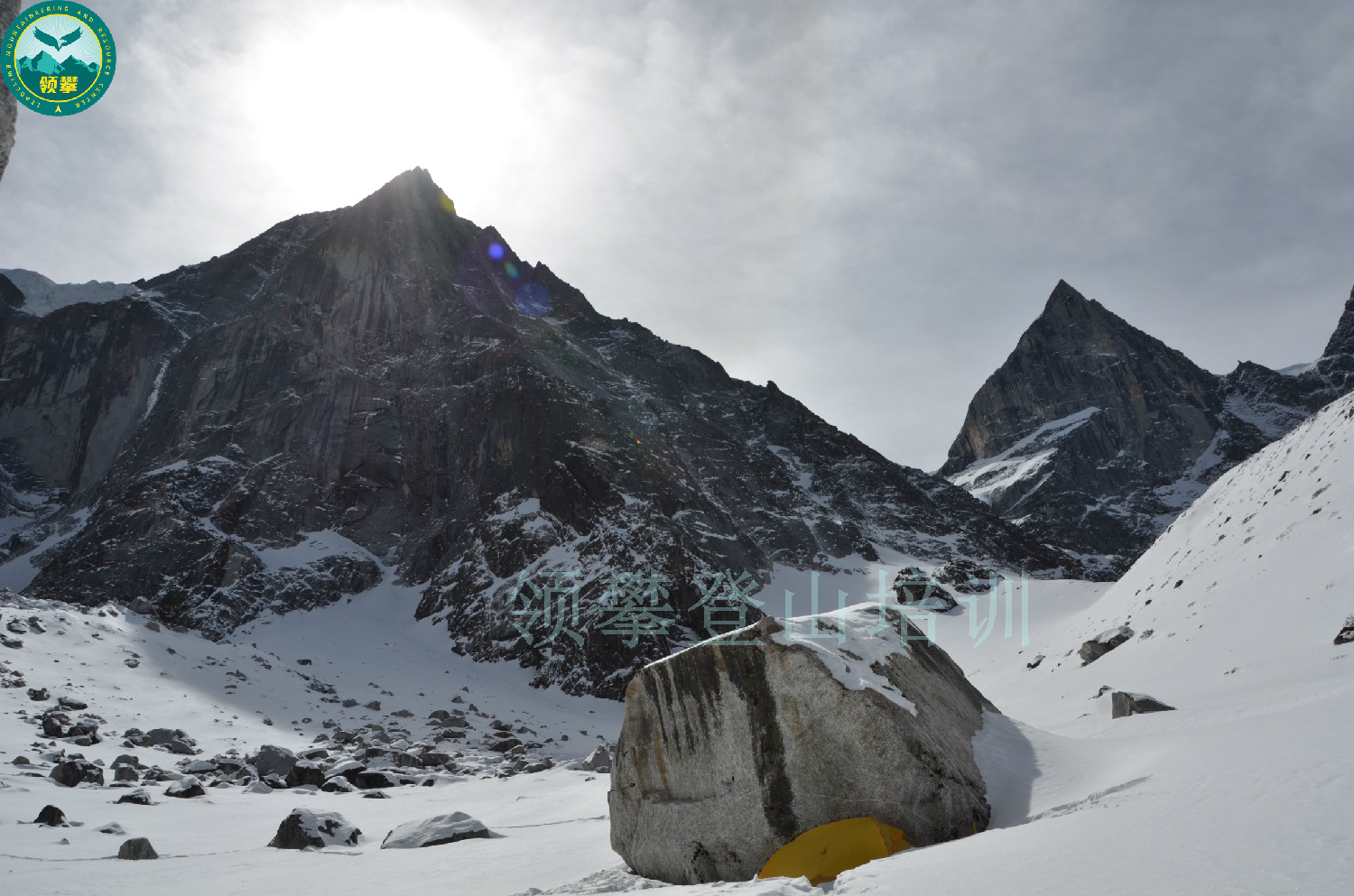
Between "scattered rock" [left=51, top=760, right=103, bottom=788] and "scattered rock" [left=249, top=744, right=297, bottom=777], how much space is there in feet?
15.4

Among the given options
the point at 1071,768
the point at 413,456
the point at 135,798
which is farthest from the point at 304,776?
the point at 413,456

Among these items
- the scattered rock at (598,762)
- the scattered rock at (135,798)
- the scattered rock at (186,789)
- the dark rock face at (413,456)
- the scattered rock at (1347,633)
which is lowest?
the scattered rock at (598,762)

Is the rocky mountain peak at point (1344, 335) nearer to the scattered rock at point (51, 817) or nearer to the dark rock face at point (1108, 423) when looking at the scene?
the dark rock face at point (1108, 423)

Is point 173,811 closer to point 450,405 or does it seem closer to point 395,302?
point 450,405

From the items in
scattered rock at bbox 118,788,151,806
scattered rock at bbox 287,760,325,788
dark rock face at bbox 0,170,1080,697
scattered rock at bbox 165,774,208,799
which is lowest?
scattered rock at bbox 287,760,325,788

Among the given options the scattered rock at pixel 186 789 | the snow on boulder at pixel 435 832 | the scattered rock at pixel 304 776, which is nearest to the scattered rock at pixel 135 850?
the snow on boulder at pixel 435 832

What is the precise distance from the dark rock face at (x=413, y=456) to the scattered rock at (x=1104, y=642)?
101 feet

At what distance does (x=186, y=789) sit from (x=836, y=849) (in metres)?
13.1

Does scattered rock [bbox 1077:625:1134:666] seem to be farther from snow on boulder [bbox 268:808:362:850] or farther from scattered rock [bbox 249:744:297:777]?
scattered rock [bbox 249:744:297:777]

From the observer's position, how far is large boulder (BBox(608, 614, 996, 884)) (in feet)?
23.9

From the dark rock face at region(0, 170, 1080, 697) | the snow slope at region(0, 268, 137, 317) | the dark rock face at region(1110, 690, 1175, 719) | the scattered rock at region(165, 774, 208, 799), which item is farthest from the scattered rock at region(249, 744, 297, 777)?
the snow slope at region(0, 268, 137, 317)

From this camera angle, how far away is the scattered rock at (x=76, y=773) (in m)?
13.1

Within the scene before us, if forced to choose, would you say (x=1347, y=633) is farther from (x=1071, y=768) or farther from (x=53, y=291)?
(x=53, y=291)

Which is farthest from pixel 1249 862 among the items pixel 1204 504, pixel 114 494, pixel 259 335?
pixel 259 335
